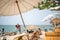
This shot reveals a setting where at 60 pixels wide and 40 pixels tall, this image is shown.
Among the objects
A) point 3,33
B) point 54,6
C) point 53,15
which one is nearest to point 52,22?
point 53,15

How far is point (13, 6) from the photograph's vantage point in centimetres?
275

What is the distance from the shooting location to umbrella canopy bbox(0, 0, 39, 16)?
2.68 m

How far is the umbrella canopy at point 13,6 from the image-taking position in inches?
106

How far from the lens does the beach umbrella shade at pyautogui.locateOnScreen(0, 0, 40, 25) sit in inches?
105

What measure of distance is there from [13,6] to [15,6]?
0.04 metres

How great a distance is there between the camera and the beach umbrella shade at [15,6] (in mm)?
2674

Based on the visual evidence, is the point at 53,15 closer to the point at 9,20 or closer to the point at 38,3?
the point at 38,3

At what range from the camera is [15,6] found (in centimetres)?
274

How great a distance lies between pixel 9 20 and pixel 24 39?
1.51 feet

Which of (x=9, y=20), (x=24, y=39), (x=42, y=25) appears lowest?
(x=24, y=39)

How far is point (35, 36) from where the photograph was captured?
262cm

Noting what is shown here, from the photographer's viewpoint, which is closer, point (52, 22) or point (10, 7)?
point (52, 22)

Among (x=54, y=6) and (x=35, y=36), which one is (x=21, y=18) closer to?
(x=35, y=36)

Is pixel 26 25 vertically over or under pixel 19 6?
under
